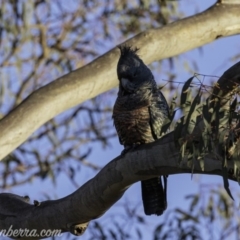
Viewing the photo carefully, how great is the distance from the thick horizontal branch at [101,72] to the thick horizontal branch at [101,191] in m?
0.51

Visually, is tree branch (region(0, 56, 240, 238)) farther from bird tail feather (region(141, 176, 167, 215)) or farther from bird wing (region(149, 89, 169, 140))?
bird wing (region(149, 89, 169, 140))

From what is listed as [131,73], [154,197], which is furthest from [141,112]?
A: [154,197]

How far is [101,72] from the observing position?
4.92 m

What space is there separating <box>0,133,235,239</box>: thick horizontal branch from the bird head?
0.87 m

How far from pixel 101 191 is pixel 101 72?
136 cm

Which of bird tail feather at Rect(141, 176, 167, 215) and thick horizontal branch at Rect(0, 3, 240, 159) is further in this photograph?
thick horizontal branch at Rect(0, 3, 240, 159)

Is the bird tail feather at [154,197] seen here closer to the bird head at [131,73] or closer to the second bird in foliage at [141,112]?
the second bird in foliage at [141,112]

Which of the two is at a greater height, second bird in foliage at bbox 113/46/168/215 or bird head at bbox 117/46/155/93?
bird head at bbox 117/46/155/93

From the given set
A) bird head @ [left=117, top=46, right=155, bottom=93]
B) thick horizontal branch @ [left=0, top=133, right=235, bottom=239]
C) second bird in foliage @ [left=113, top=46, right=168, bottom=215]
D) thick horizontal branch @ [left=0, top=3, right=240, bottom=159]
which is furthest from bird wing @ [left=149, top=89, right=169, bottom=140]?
thick horizontal branch @ [left=0, top=3, right=240, bottom=159]

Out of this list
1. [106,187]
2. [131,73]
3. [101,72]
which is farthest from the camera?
[101,72]

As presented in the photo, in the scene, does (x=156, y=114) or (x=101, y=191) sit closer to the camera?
(x=101, y=191)

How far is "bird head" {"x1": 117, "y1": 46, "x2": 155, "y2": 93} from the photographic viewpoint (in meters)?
4.50

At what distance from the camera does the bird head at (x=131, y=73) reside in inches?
177

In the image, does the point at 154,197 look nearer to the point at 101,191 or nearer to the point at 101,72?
the point at 101,191
